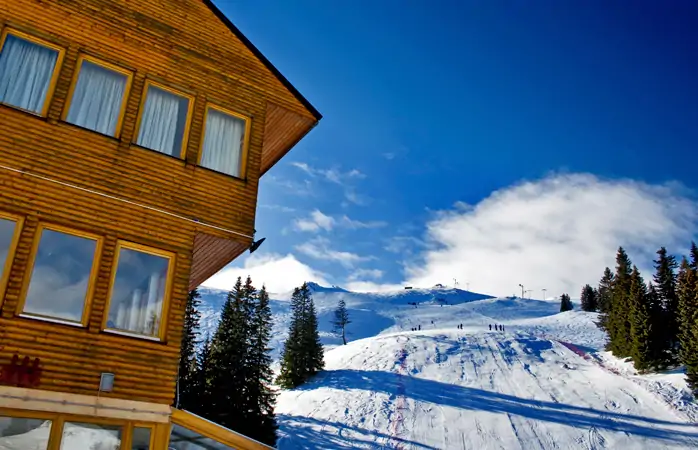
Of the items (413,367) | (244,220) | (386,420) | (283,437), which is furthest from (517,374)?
(244,220)

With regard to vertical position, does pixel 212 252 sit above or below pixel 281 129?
below

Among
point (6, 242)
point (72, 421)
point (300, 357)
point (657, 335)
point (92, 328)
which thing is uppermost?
point (657, 335)

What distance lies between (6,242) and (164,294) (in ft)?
8.78

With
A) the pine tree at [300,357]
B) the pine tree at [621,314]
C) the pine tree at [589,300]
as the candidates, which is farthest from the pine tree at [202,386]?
the pine tree at [589,300]

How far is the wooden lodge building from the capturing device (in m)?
8.94

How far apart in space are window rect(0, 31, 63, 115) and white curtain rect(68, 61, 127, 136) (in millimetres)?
478

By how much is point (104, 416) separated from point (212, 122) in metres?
6.28

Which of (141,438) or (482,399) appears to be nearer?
(141,438)

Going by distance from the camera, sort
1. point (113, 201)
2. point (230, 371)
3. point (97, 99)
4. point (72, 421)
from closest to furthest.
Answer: point (72, 421)
point (113, 201)
point (97, 99)
point (230, 371)

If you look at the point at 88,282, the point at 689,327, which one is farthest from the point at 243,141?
the point at 689,327

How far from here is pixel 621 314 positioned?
6838 centimetres

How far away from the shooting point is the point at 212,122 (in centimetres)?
1223

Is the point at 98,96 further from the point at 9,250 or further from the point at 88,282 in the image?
the point at 88,282

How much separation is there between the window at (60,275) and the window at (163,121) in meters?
2.49
